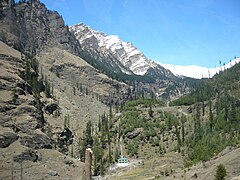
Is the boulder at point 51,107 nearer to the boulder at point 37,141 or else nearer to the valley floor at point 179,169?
the boulder at point 37,141

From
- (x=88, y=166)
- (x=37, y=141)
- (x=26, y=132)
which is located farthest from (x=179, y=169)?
(x=88, y=166)

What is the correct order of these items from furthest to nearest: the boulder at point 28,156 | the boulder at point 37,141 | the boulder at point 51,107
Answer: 1. the boulder at point 51,107
2. the boulder at point 37,141
3. the boulder at point 28,156

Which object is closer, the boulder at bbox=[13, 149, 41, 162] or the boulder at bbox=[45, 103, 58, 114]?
the boulder at bbox=[13, 149, 41, 162]

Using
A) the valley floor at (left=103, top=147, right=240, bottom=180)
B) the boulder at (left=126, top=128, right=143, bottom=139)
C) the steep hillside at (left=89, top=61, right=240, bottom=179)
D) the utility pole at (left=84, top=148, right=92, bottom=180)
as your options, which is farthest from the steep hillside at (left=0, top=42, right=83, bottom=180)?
the utility pole at (left=84, top=148, right=92, bottom=180)

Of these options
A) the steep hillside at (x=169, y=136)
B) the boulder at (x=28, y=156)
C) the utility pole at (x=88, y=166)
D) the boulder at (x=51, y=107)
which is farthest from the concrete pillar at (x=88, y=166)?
the boulder at (x=51, y=107)

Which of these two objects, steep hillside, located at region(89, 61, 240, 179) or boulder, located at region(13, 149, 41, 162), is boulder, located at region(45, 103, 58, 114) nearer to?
steep hillside, located at region(89, 61, 240, 179)

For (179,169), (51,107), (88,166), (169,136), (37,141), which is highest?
(51,107)

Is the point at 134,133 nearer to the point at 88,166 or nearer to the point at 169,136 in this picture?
the point at 169,136

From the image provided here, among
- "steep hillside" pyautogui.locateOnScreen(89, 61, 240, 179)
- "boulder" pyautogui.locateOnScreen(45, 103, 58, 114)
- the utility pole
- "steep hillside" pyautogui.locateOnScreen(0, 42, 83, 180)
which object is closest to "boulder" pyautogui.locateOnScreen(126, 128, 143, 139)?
"steep hillside" pyautogui.locateOnScreen(89, 61, 240, 179)

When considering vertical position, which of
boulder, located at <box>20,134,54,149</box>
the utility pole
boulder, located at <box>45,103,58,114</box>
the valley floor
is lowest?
the valley floor

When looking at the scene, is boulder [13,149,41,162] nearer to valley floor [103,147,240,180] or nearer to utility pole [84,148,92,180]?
valley floor [103,147,240,180]

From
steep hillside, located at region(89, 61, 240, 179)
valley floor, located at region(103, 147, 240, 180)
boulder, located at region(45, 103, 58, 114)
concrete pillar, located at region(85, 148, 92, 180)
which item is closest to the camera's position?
concrete pillar, located at region(85, 148, 92, 180)

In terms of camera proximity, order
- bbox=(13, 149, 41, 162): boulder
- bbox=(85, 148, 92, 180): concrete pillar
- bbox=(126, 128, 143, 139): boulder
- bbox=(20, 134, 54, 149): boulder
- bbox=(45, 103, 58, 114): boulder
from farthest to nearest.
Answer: bbox=(45, 103, 58, 114): boulder
bbox=(126, 128, 143, 139): boulder
bbox=(20, 134, 54, 149): boulder
bbox=(13, 149, 41, 162): boulder
bbox=(85, 148, 92, 180): concrete pillar

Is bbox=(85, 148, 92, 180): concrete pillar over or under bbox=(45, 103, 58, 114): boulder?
under
